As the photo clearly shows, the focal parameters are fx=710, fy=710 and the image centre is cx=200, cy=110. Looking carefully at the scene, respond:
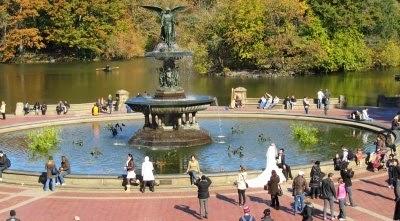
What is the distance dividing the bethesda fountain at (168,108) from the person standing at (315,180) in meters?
11.6

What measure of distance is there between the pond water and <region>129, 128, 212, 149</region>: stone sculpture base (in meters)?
0.62

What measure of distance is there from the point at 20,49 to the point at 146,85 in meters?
44.0

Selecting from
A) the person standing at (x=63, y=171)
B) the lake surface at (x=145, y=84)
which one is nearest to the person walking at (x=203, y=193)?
the person standing at (x=63, y=171)

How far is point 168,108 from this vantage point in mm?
34062

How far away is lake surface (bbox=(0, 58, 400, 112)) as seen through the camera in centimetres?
6938

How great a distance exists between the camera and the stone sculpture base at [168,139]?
34281 mm

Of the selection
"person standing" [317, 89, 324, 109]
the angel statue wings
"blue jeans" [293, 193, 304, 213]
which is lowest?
"blue jeans" [293, 193, 304, 213]

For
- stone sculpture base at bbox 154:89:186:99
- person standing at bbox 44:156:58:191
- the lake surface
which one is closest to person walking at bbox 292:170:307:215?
person standing at bbox 44:156:58:191

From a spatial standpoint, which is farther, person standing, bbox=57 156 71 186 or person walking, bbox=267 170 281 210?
person standing, bbox=57 156 71 186

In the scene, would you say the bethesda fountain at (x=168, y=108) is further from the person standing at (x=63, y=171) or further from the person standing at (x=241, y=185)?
the person standing at (x=241, y=185)

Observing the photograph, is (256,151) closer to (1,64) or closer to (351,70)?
(351,70)

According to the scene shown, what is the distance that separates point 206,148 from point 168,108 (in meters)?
2.65

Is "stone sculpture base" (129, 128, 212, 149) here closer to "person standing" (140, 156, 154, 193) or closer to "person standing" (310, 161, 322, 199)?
"person standing" (140, 156, 154, 193)

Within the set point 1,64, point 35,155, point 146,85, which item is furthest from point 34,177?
point 1,64
